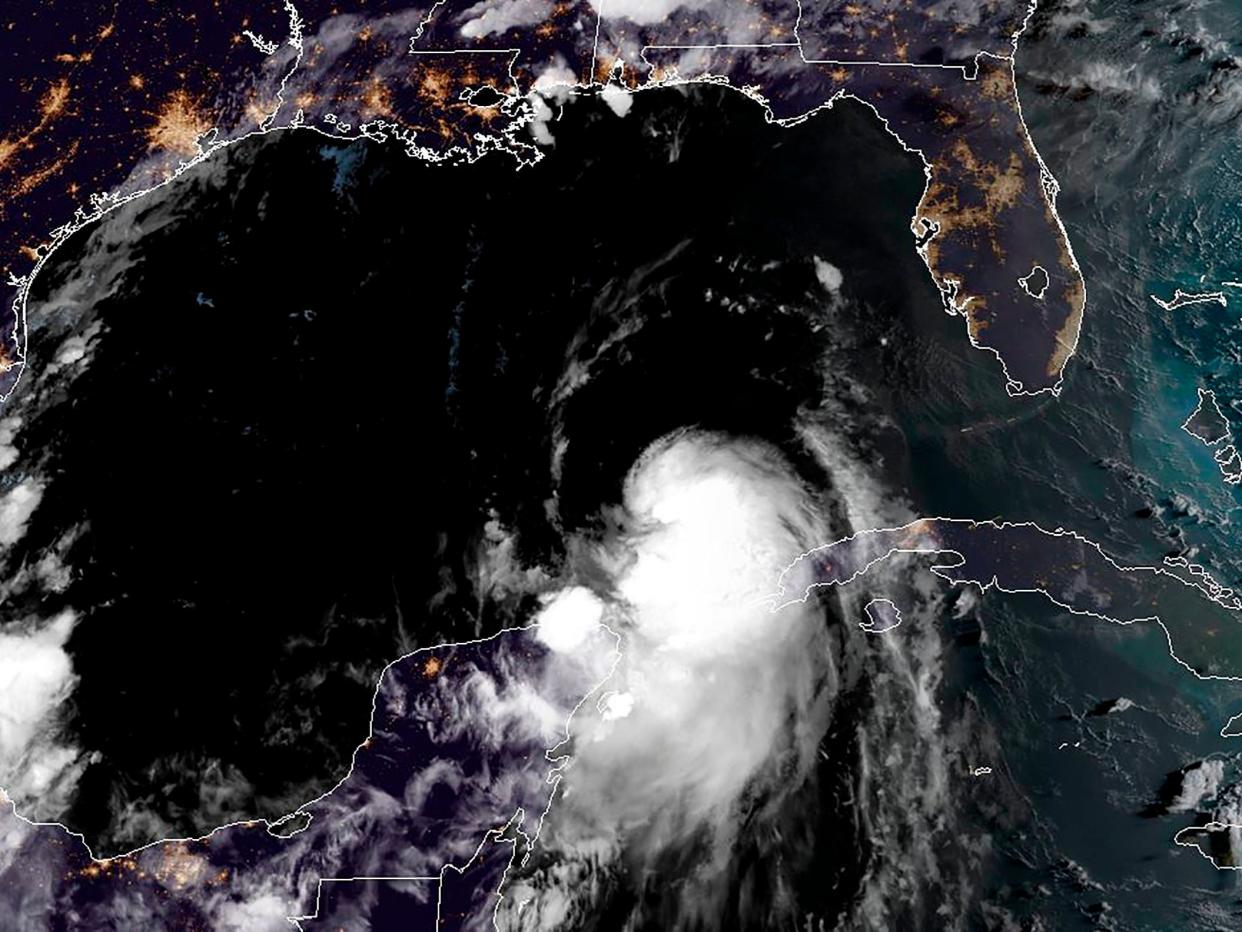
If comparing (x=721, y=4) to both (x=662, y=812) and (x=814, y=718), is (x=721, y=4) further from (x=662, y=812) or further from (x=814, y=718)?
(x=662, y=812)

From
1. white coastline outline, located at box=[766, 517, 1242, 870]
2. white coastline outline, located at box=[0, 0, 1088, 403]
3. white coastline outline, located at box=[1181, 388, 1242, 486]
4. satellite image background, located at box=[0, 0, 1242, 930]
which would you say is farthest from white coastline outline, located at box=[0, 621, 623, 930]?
white coastline outline, located at box=[1181, 388, 1242, 486]

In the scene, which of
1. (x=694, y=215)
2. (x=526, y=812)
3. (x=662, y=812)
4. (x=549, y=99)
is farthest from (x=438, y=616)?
(x=549, y=99)

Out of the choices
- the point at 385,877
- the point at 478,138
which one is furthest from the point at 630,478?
the point at 478,138

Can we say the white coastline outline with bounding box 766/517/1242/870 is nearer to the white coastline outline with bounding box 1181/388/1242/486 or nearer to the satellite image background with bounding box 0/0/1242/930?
the satellite image background with bounding box 0/0/1242/930

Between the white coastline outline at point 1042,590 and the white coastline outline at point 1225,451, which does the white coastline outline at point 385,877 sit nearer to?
the white coastline outline at point 1042,590

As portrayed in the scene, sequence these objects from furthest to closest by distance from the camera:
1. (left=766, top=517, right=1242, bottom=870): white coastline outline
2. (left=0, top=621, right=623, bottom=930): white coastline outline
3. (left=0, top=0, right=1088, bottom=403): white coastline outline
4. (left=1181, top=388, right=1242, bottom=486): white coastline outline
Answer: (left=0, top=0, right=1088, bottom=403): white coastline outline
(left=1181, top=388, right=1242, bottom=486): white coastline outline
(left=766, top=517, right=1242, bottom=870): white coastline outline
(left=0, top=621, right=623, bottom=930): white coastline outline

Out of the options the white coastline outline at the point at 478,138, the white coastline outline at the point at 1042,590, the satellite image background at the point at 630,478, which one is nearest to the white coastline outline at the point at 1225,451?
the satellite image background at the point at 630,478

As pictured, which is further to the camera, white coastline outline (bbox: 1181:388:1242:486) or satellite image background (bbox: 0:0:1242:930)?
white coastline outline (bbox: 1181:388:1242:486)

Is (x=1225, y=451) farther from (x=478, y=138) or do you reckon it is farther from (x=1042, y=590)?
(x=478, y=138)

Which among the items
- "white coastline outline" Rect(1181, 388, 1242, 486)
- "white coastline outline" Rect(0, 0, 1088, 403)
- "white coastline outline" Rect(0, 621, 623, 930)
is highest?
"white coastline outline" Rect(0, 0, 1088, 403)
